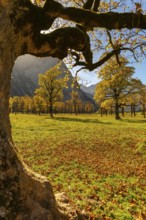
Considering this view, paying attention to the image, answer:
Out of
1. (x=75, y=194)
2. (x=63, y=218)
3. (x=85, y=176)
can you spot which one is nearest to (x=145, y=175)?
(x=85, y=176)

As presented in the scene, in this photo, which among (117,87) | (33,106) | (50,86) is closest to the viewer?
(117,87)

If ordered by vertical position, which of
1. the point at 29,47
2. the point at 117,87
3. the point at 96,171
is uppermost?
the point at 117,87

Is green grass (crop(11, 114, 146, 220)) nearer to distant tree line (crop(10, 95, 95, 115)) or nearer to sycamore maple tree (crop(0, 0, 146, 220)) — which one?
sycamore maple tree (crop(0, 0, 146, 220))

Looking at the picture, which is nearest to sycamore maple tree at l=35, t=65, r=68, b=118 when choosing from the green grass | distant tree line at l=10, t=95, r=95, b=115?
distant tree line at l=10, t=95, r=95, b=115

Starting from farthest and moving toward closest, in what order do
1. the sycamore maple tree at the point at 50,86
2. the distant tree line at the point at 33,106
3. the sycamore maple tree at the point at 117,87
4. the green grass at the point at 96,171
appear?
the distant tree line at the point at 33,106
the sycamore maple tree at the point at 50,86
the sycamore maple tree at the point at 117,87
the green grass at the point at 96,171

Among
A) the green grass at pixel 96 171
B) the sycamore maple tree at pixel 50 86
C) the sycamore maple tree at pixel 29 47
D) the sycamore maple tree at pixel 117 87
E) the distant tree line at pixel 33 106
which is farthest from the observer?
the distant tree line at pixel 33 106

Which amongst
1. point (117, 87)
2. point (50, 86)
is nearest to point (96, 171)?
point (117, 87)

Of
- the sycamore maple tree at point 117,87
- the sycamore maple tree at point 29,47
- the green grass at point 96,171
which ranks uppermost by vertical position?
the sycamore maple tree at point 117,87

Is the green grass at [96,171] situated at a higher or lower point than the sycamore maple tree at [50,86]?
lower

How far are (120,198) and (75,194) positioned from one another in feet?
6.10

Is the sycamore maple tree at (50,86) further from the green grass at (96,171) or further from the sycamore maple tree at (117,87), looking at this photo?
the green grass at (96,171)

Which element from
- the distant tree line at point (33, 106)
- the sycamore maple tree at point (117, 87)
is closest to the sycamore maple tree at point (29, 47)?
the sycamore maple tree at point (117, 87)

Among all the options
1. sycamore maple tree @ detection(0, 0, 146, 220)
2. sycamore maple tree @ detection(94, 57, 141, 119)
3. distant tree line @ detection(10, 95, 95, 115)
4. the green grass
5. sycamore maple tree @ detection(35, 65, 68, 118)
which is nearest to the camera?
sycamore maple tree @ detection(0, 0, 146, 220)

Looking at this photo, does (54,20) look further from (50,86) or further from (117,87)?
(50,86)
